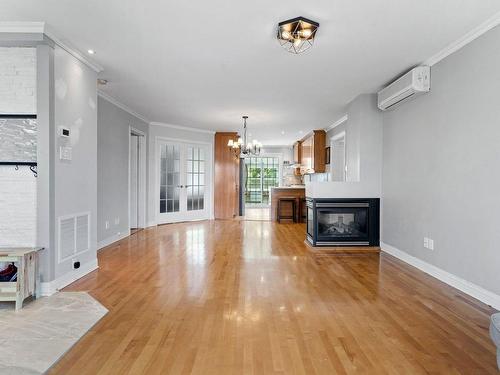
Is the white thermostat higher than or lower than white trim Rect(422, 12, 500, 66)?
lower

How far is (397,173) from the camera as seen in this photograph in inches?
190

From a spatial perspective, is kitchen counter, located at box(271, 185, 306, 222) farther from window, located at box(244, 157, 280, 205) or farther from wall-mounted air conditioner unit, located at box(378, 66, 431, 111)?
wall-mounted air conditioner unit, located at box(378, 66, 431, 111)

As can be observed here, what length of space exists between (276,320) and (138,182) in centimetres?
602

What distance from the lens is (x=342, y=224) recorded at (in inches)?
217

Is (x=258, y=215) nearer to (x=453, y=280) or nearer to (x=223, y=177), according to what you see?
(x=223, y=177)

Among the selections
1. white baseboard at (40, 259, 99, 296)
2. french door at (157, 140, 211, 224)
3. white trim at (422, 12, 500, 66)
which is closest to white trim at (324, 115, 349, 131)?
white trim at (422, 12, 500, 66)

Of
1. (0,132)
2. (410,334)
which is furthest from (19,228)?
(410,334)

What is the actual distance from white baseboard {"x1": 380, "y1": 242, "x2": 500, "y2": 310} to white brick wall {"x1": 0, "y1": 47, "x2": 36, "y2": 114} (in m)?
4.72

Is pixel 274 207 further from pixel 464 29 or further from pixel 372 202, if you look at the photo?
pixel 464 29

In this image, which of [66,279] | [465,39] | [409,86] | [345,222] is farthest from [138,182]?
[465,39]

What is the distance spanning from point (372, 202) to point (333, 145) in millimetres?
3122

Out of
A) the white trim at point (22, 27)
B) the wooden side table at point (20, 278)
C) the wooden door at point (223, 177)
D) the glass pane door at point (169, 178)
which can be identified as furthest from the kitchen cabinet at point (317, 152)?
the wooden side table at point (20, 278)

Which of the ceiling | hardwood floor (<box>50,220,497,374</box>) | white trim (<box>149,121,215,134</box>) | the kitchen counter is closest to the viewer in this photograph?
hardwood floor (<box>50,220,497,374</box>)

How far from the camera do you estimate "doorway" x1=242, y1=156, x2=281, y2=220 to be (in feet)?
44.5
